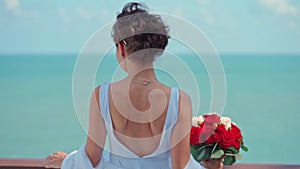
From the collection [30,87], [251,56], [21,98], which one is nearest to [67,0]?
[30,87]

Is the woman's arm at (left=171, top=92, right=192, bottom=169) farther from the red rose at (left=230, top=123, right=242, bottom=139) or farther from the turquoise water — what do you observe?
the turquoise water

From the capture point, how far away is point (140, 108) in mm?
1838

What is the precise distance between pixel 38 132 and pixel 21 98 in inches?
226

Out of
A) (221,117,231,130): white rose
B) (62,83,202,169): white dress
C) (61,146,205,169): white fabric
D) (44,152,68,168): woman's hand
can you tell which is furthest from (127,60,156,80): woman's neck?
(221,117,231,130): white rose

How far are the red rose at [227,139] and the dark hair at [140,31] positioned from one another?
59 centimetres

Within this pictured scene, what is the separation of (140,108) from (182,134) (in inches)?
6.5

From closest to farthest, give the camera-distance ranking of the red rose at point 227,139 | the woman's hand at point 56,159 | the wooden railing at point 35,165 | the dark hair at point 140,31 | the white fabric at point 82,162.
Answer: the dark hair at point 140,31 → the white fabric at point 82,162 → the woman's hand at point 56,159 → the red rose at point 227,139 → the wooden railing at point 35,165

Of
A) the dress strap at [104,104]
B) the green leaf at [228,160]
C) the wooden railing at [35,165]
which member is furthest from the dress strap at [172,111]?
the wooden railing at [35,165]

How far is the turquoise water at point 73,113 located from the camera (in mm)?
14180

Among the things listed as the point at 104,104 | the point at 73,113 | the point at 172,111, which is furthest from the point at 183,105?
the point at 73,113

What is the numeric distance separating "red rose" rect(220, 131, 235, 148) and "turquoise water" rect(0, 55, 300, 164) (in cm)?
499

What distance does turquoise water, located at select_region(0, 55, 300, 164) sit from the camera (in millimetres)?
14180

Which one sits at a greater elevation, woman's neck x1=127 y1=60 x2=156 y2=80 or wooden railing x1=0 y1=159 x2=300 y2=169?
woman's neck x1=127 y1=60 x2=156 y2=80

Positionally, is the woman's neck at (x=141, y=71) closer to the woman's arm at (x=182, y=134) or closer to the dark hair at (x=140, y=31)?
the dark hair at (x=140, y=31)
